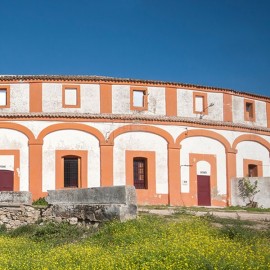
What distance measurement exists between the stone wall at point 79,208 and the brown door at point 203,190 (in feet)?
42.7

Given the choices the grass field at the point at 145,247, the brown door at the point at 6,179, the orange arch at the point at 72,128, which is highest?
the orange arch at the point at 72,128

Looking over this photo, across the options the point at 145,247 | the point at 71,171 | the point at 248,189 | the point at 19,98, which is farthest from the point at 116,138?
the point at 145,247

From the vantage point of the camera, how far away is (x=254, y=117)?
1356 inches

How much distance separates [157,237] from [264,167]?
2202 centimetres

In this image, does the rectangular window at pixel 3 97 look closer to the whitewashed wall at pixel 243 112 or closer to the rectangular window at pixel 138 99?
the rectangular window at pixel 138 99

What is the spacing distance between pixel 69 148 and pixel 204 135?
8577mm

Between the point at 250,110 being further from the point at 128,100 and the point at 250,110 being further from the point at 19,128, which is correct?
the point at 19,128

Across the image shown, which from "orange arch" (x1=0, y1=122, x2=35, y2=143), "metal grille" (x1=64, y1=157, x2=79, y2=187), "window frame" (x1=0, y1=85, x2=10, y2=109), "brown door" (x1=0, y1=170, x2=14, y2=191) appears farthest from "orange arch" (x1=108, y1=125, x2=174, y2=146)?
"window frame" (x1=0, y1=85, x2=10, y2=109)

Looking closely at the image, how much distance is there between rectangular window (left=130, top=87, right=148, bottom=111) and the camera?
30969mm

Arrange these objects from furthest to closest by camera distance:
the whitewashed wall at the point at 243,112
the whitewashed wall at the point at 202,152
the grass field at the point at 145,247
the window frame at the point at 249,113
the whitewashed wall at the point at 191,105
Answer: the window frame at the point at 249,113 → the whitewashed wall at the point at 243,112 → the whitewashed wall at the point at 191,105 → the whitewashed wall at the point at 202,152 → the grass field at the point at 145,247

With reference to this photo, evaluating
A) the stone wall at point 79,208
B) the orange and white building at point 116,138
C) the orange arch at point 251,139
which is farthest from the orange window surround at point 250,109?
the stone wall at point 79,208

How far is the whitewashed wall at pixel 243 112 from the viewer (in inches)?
1313

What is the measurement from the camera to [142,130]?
30.6 meters

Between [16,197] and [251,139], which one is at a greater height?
[251,139]
